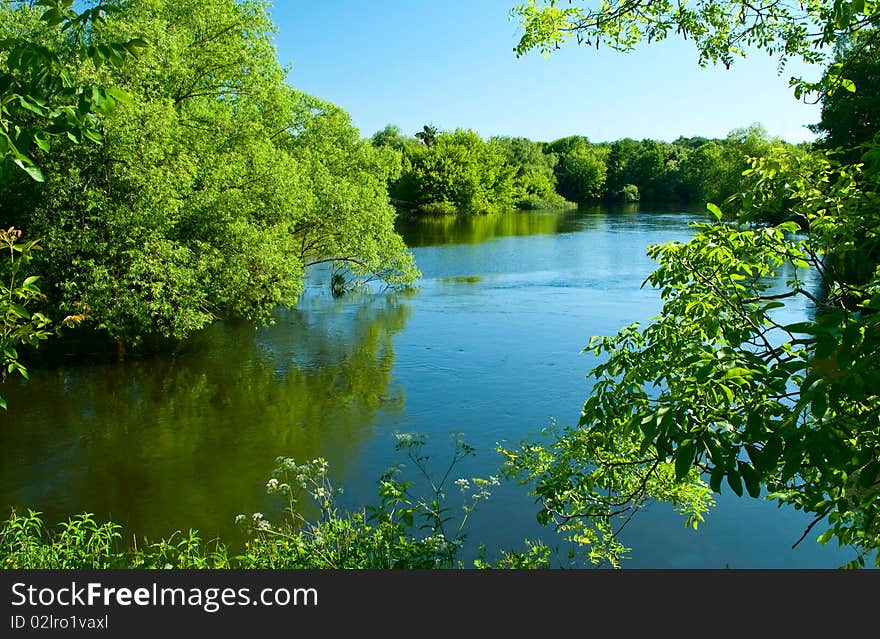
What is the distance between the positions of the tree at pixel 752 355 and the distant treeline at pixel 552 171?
53.4 metres

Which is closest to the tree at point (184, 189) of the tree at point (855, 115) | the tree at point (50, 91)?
the tree at point (50, 91)

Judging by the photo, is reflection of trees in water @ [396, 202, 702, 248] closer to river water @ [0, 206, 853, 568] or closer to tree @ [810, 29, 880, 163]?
river water @ [0, 206, 853, 568]

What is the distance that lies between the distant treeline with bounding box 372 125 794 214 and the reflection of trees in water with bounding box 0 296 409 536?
4651 cm

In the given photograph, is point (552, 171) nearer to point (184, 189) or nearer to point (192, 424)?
point (184, 189)

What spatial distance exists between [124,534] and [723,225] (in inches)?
357

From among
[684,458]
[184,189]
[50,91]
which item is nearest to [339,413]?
[184,189]

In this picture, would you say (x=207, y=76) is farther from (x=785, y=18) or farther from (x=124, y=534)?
(x=785, y=18)

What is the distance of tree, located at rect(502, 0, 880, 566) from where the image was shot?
3.41 metres

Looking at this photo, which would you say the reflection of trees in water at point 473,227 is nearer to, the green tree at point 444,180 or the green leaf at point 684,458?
the green tree at point 444,180

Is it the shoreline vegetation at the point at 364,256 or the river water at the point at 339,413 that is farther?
the river water at the point at 339,413

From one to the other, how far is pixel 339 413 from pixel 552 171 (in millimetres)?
96825

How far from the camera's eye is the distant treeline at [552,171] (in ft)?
245

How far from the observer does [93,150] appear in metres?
15.9

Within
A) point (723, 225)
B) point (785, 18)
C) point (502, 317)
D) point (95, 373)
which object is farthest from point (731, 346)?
point (502, 317)
